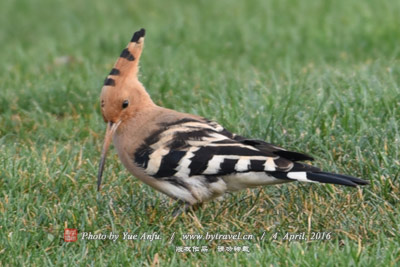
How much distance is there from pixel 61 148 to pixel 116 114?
38.0 inches

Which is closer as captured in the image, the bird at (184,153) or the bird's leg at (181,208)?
the bird at (184,153)

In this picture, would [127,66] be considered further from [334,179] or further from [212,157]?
[334,179]

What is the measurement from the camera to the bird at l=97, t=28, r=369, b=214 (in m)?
4.07

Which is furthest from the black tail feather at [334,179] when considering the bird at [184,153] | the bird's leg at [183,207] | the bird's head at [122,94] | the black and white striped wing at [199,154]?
the bird's head at [122,94]

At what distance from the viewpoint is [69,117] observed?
6.08 m

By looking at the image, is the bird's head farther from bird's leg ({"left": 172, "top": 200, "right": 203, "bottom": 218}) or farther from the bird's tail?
the bird's tail

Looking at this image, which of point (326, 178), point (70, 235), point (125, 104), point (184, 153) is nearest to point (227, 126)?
point (125, 104)

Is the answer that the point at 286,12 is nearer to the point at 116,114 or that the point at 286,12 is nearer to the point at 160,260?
the point at 116,114

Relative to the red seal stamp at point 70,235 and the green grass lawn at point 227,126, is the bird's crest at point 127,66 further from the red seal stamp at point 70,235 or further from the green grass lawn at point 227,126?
the red seal stamp at point 70,235

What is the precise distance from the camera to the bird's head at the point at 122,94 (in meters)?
4.50

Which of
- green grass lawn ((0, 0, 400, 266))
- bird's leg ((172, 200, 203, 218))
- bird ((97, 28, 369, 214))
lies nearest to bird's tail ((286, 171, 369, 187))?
bird ((97, 28, 369, 214))

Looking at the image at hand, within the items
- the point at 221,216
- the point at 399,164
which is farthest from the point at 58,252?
the point at 399,164

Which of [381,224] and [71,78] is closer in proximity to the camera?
[381,224]

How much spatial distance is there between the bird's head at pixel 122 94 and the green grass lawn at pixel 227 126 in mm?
408
